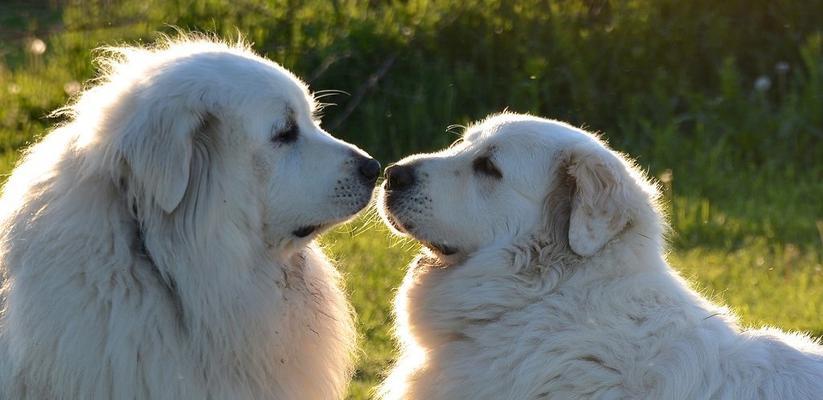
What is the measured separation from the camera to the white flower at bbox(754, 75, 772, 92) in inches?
404

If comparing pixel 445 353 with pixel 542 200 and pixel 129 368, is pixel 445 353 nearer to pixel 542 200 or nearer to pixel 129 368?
pixel 542 200

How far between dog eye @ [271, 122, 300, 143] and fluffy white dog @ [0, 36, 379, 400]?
0.01 metres

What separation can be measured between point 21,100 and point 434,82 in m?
3.29

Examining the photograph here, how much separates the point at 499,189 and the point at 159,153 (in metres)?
1.41

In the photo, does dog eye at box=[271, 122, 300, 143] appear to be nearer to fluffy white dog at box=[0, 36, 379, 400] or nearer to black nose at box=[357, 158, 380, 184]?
fluffy white dog at box=[0, 36, 379, 400]

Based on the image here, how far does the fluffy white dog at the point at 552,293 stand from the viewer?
4.55 meters

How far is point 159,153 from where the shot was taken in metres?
4.29

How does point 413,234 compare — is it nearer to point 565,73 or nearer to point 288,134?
point 288,134

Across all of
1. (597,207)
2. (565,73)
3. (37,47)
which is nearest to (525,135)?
(597,207)

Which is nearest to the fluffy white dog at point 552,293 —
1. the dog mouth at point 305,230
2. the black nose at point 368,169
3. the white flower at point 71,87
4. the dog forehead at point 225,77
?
the black nose at point 368,169

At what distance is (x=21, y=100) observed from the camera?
9.82 metres

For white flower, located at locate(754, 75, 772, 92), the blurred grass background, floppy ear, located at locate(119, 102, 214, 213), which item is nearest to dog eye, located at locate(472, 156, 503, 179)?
floppy ear, located at locate(119, 102, 214, 213)

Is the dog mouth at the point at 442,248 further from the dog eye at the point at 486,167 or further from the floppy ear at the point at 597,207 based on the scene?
the floppy ear at the point at 597,207

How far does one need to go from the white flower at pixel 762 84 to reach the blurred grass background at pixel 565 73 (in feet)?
0.11
